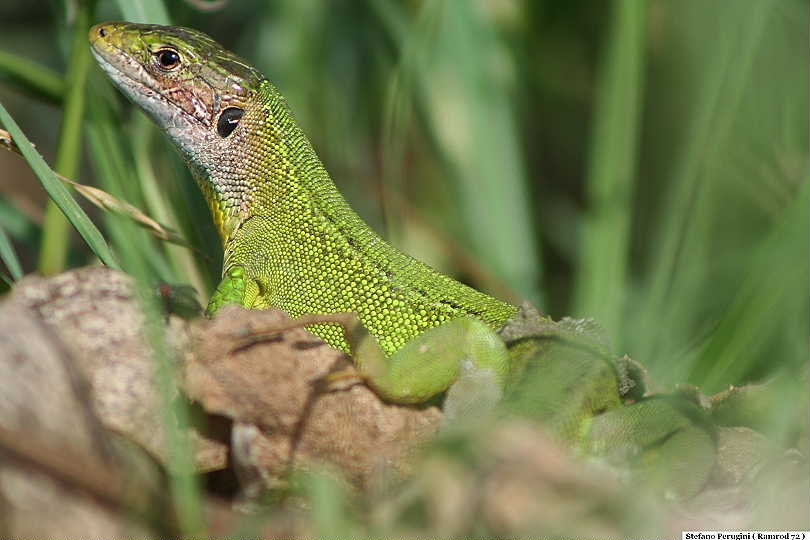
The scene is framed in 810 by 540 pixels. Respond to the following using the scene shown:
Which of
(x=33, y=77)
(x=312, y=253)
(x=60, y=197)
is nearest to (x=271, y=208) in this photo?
(x=312, y=253)

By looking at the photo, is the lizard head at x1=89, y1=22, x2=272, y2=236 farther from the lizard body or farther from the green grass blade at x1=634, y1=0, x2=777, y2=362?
the green grass blade at x1=634, y1=0, x2=777, y2=362

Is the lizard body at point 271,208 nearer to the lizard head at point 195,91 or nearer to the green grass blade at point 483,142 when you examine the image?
the lizard head at point 195,91

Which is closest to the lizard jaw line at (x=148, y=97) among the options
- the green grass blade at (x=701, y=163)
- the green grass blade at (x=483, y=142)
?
the green grass blade at (x=483, y=142)

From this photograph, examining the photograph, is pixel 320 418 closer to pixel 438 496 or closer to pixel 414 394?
pixel 414 394

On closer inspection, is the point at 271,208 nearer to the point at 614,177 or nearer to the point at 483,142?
the point at 614,177

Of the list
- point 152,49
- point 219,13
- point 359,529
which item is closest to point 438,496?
point 359,529

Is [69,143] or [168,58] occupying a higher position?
[168,58]
